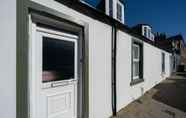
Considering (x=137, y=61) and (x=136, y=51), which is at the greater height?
(x=136, y=51)

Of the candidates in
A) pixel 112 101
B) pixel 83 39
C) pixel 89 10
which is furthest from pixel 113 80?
pixel 89 10

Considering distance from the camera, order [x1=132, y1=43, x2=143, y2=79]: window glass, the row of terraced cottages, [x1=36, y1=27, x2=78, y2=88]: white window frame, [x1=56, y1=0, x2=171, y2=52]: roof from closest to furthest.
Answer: the row of terraced cottages, [x1=36, y1=27, x2=78, y2=88]: white window frame, [x1=56, y1=0, x2=171, y2=52]: roof, [x1=132, y1=43, x2=143, y2=79]: window glass

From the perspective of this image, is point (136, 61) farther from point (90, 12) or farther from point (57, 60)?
point (57, 60)

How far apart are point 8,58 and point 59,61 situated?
4.08 feet

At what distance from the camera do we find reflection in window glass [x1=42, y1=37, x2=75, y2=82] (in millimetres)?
3098

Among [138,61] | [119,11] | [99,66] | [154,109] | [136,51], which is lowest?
[154,109]

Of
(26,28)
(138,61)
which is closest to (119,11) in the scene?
(138,61)

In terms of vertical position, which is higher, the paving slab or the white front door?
the white front door

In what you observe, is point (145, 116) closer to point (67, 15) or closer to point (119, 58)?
point (119, 58)

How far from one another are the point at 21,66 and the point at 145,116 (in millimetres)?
3881

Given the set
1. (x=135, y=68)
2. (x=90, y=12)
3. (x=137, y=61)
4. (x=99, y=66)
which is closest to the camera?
(x=90, y=12)

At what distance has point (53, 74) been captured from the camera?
129 inches

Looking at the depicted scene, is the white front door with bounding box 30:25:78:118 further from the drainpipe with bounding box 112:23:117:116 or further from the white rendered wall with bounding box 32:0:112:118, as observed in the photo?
the drainpipe with bounding box 112:23:117:116

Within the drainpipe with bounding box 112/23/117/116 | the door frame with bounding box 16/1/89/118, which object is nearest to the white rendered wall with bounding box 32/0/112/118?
the drainpipe with bounding box 112/23/117/116
